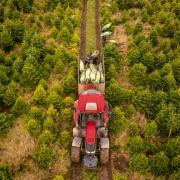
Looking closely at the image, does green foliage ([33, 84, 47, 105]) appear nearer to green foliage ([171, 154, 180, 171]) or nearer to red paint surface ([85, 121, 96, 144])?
red paint surface ([85, 121, 96, 144])

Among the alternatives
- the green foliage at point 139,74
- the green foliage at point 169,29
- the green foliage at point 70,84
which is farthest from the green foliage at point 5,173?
→ the green foliage at point 169,29

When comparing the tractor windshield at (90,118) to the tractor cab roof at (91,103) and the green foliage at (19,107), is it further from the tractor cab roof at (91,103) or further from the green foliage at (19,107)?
the green foliage at (19,107)

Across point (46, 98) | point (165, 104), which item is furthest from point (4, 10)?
point (165, 104)

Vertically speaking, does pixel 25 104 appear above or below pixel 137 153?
above

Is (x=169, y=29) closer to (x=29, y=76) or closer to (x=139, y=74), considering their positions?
(x=139, y=74)

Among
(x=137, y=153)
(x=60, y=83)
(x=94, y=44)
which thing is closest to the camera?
(x=137, y=153)

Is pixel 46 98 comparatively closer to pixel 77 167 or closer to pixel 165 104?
pixel 77 167
